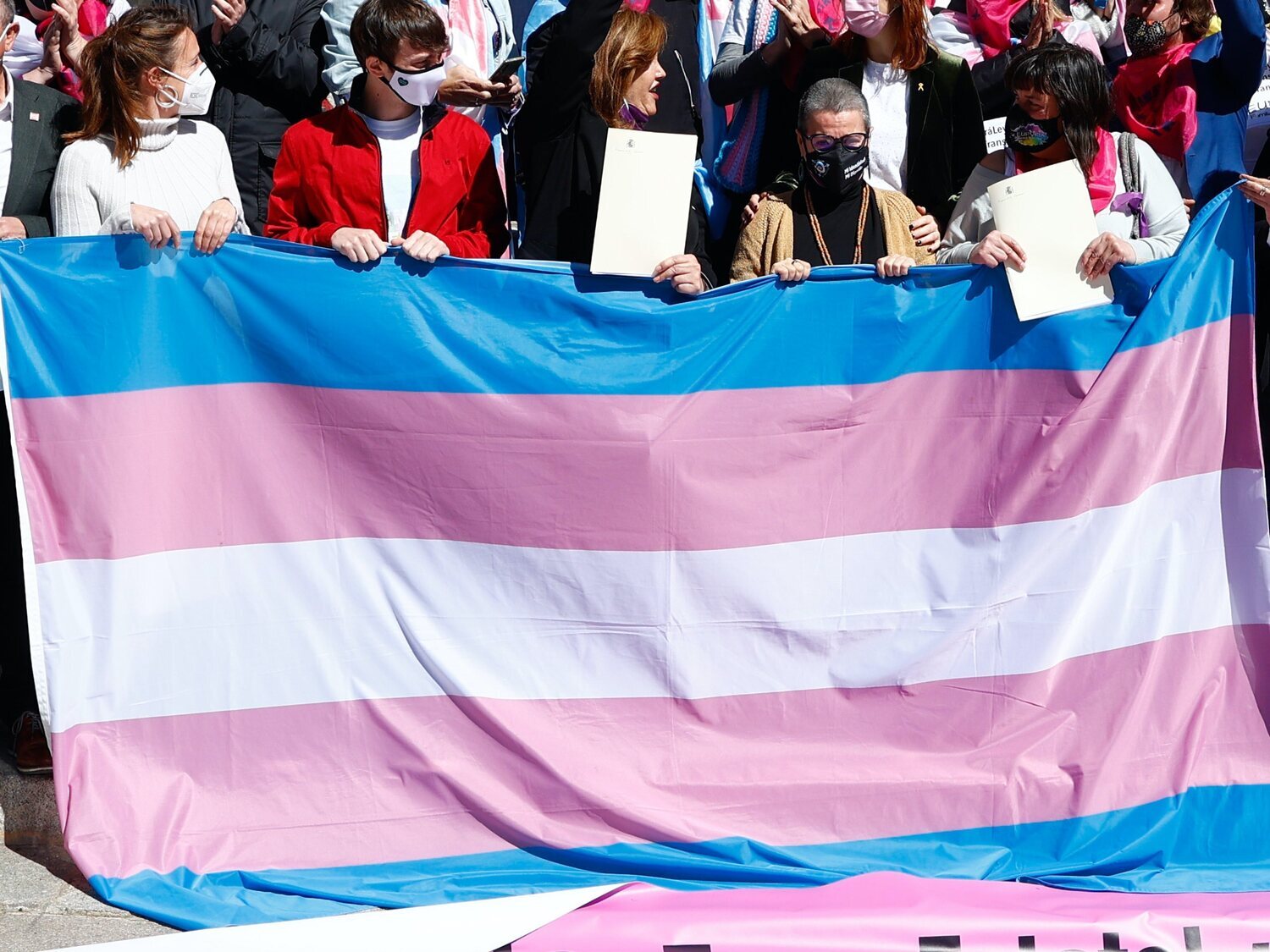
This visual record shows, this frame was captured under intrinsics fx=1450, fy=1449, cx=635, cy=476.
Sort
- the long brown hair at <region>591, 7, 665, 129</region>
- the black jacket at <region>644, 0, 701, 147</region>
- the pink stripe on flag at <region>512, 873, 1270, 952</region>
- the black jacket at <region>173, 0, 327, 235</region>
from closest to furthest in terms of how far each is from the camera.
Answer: the pink stripe on flag at <region>512, 873, 1270, 952</region>
the long brown hair at <region>591, 7, 665, 129</region>
the black jacket at <region>644, 0, 701, 147</region>
the black jacket at <region>173, 0, 327, 235</region>

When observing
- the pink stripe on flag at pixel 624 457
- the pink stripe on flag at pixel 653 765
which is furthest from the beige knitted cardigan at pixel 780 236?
the pink stripe on flag at pixel 653 765

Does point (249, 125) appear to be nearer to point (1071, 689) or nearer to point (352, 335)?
point (352, 335)

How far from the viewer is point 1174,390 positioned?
405 cm

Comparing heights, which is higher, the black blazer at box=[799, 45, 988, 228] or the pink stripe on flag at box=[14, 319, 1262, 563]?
the black blazer at box=[799, 45, 988, 228]

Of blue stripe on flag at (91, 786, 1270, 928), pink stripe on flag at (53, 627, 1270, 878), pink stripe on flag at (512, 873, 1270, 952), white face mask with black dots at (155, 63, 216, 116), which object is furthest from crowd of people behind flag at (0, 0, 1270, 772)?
pink stripe on flag at (512, 873, 1270, 952)

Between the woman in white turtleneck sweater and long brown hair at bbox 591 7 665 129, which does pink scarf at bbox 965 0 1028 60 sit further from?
the woman in white turtleneck sweater

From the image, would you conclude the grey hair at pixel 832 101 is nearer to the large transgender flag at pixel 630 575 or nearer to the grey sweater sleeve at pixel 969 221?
the grey sweater sleeve at pixel 969 221

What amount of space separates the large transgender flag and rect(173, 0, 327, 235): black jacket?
114 cm

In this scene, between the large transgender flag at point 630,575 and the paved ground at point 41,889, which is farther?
the large transgender flag at point 630,575

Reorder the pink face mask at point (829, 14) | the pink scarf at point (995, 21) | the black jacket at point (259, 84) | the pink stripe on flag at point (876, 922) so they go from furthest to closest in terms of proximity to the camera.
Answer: the pink scarf at point (995, 21), the pink face mask at point (829, 14), the black jacket at point (259, 84), the pink stripe on flag at point (876, 922)

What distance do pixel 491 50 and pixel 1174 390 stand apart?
259 centimetres

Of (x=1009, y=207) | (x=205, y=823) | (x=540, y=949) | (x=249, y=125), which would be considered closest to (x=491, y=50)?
(x=249, y=125)

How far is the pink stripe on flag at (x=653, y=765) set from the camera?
12.4ft

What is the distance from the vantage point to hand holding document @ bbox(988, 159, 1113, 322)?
394cm
